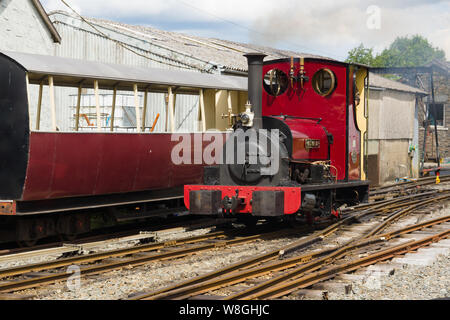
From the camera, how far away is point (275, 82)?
35.2 ft

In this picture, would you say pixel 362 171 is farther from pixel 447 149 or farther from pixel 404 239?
pixel 447 149

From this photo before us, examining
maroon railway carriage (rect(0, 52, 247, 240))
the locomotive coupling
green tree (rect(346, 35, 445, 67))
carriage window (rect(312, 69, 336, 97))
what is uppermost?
green tree (rect(346, 35, 445, 67))

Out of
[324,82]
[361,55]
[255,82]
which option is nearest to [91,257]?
[255,82]

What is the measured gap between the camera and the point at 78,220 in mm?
10000

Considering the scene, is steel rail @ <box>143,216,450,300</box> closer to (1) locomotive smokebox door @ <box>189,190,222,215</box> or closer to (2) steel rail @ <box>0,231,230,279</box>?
(1) locomotive smokebox door @ <box>189,190,222,215</box>

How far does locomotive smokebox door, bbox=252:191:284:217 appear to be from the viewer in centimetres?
882

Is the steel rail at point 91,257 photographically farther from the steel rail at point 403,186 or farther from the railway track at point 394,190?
the steel rail at point 403,186

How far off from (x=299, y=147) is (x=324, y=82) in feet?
5.11

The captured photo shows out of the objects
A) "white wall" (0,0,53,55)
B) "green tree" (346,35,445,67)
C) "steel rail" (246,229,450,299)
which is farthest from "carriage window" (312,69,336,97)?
"green tree" (346,35,445,67)

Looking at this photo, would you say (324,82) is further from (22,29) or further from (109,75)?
(22,29)

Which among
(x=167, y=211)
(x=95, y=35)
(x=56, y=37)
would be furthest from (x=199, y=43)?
(x=167, y=211)

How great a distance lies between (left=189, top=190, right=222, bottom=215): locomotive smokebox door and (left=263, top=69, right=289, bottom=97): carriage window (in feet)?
8.34

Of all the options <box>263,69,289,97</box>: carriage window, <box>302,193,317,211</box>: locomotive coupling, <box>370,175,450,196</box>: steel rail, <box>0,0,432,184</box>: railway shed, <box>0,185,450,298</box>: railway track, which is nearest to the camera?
<box>0,185,450,298</box>: railway track

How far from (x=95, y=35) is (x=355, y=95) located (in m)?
11.2
